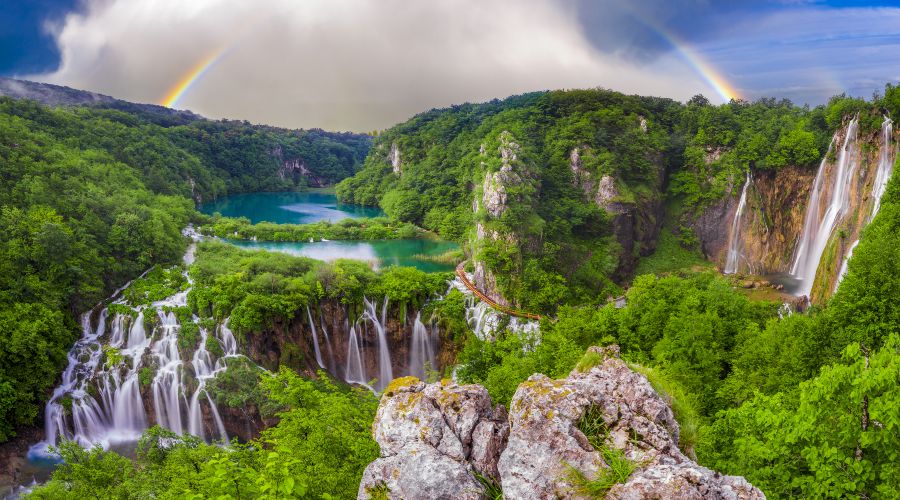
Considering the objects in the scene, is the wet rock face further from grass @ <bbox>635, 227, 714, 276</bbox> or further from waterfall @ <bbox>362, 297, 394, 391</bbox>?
grass @ <bbox>635, 227, 714, 276</bbox>

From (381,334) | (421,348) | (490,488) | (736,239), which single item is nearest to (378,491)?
(490,488)

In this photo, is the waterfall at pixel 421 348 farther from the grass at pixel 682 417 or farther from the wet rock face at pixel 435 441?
the grass at pixel 682 417

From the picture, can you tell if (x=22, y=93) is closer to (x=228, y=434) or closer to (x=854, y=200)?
(x=228, y=434)

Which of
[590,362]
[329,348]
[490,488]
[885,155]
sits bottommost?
[329,348]

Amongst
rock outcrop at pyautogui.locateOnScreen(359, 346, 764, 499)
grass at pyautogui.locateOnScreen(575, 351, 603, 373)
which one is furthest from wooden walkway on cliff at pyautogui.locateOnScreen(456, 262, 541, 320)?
rock outcrop at pyautogui.locateOnScreen(359, 346, 764, 499)

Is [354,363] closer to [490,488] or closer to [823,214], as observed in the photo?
[490,488]

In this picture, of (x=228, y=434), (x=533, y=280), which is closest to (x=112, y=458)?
(x=228, y=434)
